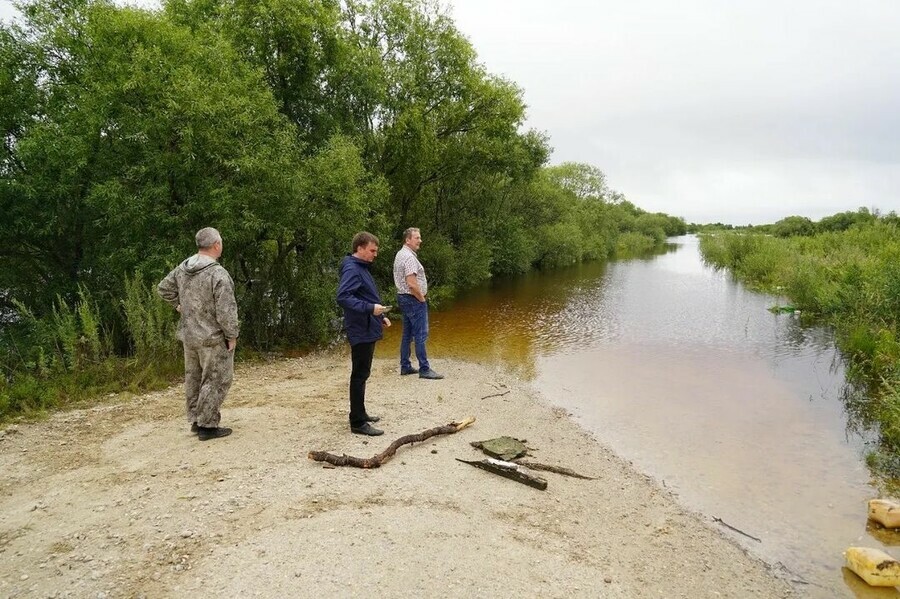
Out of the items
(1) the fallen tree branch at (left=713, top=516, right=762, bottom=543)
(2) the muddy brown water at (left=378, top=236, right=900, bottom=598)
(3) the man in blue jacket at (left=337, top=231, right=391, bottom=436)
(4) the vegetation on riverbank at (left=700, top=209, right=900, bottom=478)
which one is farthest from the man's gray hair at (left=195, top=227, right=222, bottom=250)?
(4) the vegetation on riverbank at (left=700, top=209, right=900, bottom=478)

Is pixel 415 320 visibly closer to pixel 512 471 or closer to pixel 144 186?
pixel 512 471

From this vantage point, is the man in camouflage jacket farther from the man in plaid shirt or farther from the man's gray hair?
the man in plaid shirt

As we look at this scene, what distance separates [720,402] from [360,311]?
6.64 meters

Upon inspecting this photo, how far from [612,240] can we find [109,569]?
178 feet

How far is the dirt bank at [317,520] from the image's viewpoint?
11.3 ft

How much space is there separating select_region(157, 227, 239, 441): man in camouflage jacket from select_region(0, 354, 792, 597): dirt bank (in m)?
0.58

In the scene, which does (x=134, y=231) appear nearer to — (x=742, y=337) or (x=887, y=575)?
(x=887, y=575)

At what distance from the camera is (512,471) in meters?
5.24

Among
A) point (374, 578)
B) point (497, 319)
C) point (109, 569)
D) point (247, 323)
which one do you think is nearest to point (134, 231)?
point (247, 323)

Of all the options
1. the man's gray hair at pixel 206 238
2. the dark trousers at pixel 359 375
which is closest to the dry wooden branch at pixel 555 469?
the dark trousers at pixel 359 375

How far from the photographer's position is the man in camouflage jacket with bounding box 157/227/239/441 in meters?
5.30

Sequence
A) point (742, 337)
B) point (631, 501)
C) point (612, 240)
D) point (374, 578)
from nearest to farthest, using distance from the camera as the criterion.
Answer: point (374, 578) → point (631, 501) → point (742, 337) → point (612, 240)

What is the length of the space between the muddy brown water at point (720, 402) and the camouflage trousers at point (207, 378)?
11.9 feet

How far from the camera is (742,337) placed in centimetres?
1393
